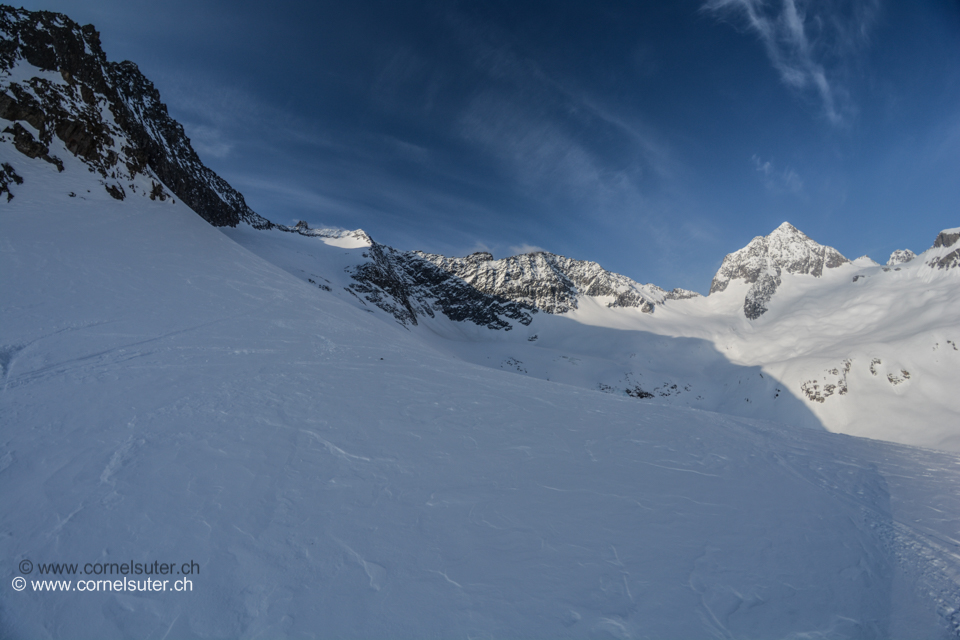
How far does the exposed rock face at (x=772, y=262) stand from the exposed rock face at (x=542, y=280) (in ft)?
124

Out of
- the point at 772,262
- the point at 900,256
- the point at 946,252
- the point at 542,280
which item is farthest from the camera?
the point at 542,280

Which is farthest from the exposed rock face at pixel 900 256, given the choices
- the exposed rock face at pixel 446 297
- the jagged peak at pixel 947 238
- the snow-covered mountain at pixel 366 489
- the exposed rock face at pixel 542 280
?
the snow-covered mountain at pixel 366 489

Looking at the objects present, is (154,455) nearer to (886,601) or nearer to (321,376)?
(321,376)

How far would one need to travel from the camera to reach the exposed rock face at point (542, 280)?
164m

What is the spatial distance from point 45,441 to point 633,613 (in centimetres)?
916

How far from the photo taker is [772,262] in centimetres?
16675

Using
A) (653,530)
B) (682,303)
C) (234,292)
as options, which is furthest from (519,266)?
(653,530)

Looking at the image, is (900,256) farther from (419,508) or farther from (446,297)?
(419,508)

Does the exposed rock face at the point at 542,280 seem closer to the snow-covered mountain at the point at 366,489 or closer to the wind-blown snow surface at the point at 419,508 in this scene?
the snow-covered mountain at the point at 366,489

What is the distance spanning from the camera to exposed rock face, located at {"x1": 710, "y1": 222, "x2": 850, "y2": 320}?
153750 millimetres

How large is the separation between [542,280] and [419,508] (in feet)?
546

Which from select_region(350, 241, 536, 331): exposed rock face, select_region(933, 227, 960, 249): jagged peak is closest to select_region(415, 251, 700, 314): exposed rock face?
select_region(350, 241, 536, 331): exposed rock face

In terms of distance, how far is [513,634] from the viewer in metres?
3.53

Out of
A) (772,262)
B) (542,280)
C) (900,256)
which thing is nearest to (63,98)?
(542,280)
